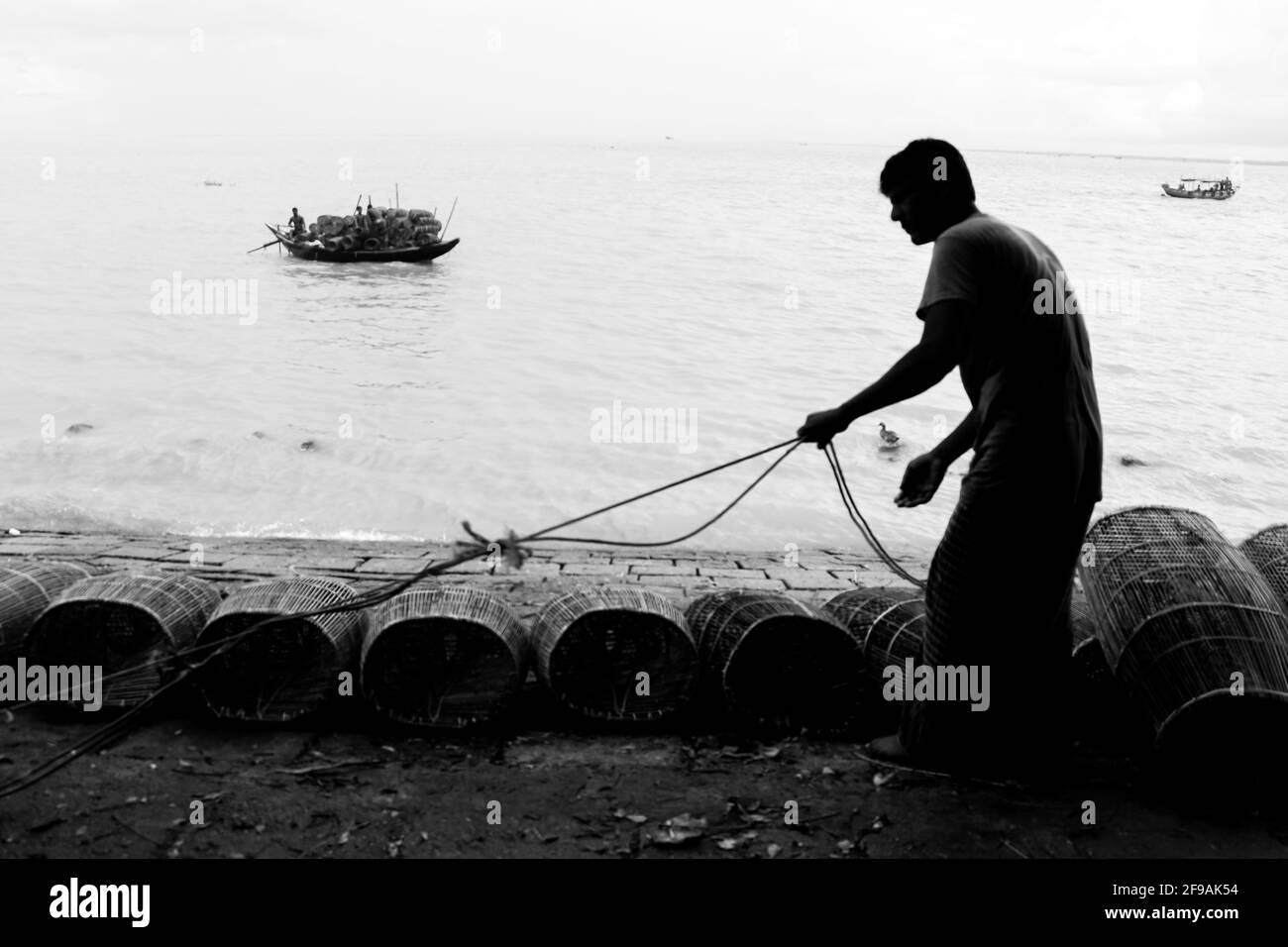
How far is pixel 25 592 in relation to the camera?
4.32m

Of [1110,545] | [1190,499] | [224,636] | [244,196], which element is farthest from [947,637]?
[244,196]

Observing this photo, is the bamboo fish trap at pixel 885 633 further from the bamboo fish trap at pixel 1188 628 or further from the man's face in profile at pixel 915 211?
the man's face in profile at pixel 915 211

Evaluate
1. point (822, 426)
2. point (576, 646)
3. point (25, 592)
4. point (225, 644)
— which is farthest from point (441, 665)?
Answer: point (25, 592)

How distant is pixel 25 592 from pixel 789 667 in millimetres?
3350

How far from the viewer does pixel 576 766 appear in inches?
147

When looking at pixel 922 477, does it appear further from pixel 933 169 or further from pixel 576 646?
pixel 576 646

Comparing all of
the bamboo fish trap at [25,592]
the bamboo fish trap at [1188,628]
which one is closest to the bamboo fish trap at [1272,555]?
the bamboo fish trap at [1188,628]

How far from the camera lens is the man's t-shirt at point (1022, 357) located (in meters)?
3.17

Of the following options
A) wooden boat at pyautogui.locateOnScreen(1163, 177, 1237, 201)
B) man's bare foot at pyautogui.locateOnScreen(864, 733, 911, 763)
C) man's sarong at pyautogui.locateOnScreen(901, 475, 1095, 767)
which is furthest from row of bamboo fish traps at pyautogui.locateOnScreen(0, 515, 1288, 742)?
wooden boat at pyautogui.locateOnScreen(1163, 177, 1237, 201)

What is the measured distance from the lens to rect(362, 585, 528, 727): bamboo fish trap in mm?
3857

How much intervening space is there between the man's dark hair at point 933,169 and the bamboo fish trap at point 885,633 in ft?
5.34

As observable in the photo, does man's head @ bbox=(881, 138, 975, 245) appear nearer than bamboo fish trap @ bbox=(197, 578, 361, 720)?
Yes

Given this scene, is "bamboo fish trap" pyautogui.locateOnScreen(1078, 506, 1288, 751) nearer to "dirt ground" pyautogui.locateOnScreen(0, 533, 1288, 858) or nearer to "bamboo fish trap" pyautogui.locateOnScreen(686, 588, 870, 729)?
"dirt ground" pyautogui.locateOnScreen(0, 533, 1288, 858)

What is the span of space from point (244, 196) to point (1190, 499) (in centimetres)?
5846
